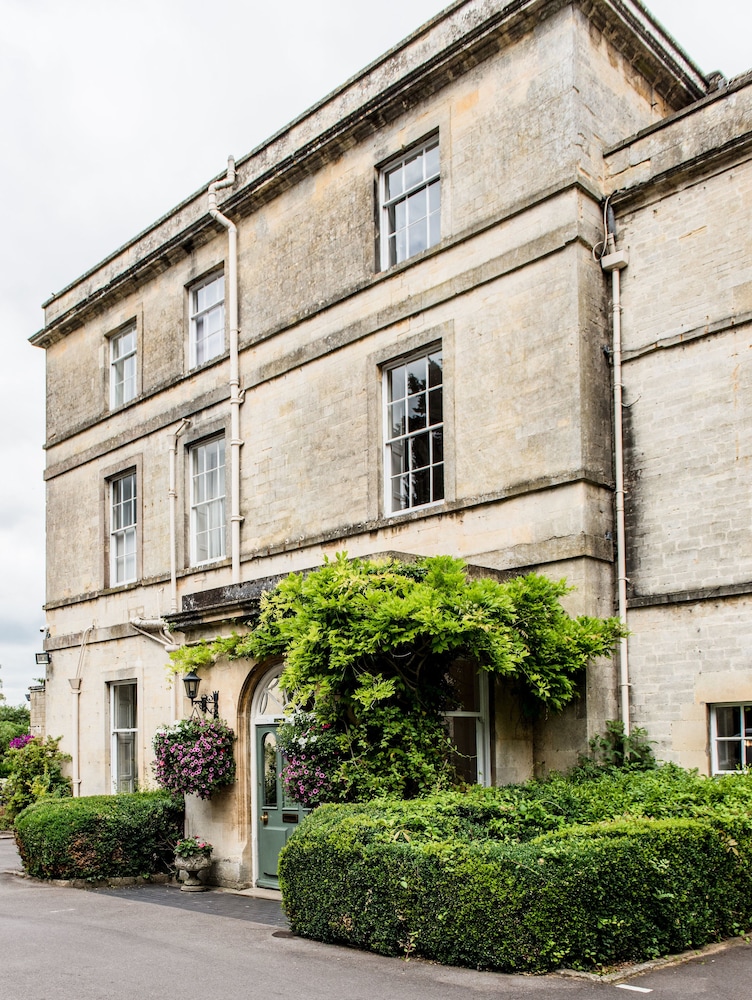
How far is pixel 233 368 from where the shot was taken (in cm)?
1734

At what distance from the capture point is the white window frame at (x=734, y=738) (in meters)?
11.1

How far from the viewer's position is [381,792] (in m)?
10.6

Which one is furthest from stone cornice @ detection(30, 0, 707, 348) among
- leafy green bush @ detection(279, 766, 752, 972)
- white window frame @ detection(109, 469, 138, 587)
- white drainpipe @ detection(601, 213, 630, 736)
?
leafy green bush @ detection(279, 766, 752, 972)

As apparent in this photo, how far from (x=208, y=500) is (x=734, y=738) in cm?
1016

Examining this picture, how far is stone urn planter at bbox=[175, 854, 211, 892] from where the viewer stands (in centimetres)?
1346

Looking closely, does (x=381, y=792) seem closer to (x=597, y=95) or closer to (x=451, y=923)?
(x=451, y=923)

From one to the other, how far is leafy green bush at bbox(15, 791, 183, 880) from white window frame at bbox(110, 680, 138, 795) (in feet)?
13.5

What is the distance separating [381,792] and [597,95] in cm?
887

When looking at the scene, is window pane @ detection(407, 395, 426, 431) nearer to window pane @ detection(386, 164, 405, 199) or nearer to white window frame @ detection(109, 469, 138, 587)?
window pane @ detection(386, 164, 405, 199)

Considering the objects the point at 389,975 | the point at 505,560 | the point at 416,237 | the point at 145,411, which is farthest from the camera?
the point at 145,411

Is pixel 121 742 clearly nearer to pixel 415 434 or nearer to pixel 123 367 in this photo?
pixel 123 367

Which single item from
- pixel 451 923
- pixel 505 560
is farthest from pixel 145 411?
pixel 451 923

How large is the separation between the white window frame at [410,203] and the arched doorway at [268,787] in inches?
243

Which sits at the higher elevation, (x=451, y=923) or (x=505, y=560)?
(x=505, y=560)
